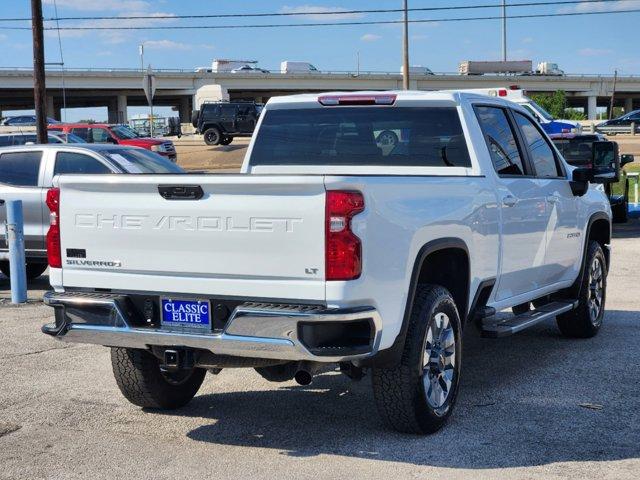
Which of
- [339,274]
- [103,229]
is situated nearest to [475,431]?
[339,274]

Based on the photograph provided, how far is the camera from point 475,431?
5.77 m

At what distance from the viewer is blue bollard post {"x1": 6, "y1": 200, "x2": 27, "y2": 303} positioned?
36.1ft

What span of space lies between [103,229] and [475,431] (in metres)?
2.47

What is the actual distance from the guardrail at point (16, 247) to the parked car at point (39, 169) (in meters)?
0.75

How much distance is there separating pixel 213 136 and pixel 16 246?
36.7m

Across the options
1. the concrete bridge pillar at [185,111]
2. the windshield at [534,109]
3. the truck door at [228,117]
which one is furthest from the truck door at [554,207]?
the concrete bridge pillar at [185,111]

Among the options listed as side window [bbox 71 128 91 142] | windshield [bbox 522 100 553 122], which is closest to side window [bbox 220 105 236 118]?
side window [bbox 71 128 91 142]

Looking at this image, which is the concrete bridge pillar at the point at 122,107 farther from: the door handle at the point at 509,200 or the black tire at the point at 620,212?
the door handle at the point at 509,200

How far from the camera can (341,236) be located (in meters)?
4.84

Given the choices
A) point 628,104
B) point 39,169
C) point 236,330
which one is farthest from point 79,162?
point 628,104

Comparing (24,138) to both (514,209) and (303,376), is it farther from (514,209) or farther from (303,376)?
(303,376)

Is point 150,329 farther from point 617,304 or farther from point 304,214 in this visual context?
point 617,304

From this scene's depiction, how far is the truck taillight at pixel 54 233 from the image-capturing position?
5617 mm

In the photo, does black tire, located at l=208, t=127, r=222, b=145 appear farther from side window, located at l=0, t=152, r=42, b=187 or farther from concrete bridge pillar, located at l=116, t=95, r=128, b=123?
concrete bridge pillar, located at l=116, t=95, r=128, b=123
